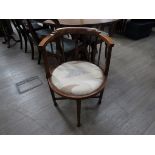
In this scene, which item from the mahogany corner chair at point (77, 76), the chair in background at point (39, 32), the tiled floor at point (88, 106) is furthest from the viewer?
the chair in background at point (39, 32)

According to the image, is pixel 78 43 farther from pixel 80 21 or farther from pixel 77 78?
pixel 77 78

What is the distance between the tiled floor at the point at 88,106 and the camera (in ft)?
4.47

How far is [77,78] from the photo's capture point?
1.19m

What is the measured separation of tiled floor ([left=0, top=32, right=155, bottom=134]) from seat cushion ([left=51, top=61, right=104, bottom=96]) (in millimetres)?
450

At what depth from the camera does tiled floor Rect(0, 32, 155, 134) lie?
1.36 m

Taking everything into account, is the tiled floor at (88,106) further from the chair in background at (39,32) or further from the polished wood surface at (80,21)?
the polished wood surface at (80,21)

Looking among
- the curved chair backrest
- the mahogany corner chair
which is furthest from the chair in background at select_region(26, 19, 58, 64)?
the mahogany corner chair

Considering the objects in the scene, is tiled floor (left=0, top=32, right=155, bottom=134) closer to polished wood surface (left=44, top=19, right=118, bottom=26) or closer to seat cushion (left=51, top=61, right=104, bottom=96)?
seat cushion (left=51, top=61, right=104, bottom=96)

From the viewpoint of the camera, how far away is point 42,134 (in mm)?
1317

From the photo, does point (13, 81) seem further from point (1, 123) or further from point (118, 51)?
point (118, 51)

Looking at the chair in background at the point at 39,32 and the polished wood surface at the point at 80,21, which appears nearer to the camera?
the polished wood surface at the point at 80,21

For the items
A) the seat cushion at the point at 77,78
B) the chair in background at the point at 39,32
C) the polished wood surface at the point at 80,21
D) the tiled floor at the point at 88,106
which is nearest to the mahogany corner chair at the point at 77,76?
the seat cushion at the point at 77,78

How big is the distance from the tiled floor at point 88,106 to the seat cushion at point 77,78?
45 cm

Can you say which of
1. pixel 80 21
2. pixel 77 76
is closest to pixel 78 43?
pixel 80 21
